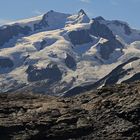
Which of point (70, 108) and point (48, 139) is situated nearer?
point (48, 139)

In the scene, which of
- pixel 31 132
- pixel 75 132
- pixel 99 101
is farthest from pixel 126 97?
pixel 31 132

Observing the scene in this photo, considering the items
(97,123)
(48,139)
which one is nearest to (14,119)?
(48,139)

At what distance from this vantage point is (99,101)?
54.0 metres

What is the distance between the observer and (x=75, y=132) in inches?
1938

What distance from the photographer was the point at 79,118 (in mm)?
50938

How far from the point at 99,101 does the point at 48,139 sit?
786 cm

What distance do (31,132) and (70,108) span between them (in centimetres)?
597

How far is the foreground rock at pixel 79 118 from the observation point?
48.8 m

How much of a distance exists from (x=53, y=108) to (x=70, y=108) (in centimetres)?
183

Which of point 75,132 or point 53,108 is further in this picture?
point 53,108

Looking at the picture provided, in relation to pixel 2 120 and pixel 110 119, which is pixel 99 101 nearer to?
pixel 110 119

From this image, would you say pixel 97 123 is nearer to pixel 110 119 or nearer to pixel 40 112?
pixel 110 119

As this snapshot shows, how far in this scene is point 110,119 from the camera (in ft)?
164

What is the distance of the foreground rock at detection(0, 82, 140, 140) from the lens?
48781 mm
